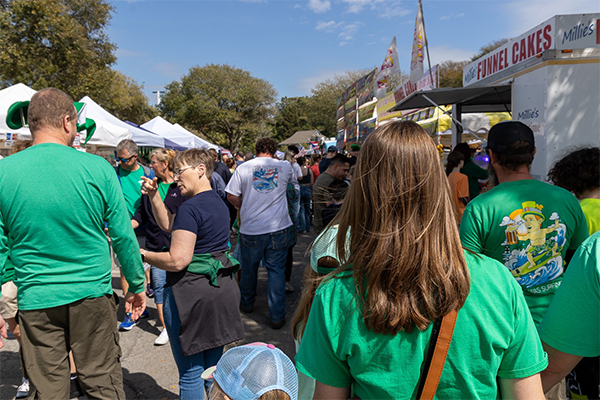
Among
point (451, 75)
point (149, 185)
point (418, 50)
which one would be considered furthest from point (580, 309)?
point (451, 75)

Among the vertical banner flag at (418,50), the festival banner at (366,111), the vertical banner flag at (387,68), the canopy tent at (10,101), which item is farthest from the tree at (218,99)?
the vertical banner flag at (418,50)

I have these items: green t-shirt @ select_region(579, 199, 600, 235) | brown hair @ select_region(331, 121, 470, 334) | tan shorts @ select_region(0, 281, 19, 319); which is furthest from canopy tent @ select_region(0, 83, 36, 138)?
green t-shirt @ select_region(579, 199, 600, 235)

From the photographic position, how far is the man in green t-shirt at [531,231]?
2.11m

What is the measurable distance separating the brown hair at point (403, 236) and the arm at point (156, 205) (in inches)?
90.5

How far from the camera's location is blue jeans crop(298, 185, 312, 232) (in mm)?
10137

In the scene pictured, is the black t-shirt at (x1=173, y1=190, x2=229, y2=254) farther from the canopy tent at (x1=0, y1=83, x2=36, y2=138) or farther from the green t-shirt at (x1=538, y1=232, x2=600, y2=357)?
the canopy tent at (x1=0, y1=83, x2=36, y2=138)

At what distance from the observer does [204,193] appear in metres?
2.79

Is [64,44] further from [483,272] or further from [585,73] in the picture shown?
[483,272]

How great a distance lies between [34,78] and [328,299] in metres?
19.0

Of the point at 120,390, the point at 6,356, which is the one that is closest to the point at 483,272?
the point at 120,390

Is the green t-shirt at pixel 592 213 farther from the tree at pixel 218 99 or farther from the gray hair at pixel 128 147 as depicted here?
the tree at pixel 218 99

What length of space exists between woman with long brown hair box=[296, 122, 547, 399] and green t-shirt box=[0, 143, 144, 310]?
69.9 inches

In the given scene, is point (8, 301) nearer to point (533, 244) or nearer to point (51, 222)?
point (51, 222)

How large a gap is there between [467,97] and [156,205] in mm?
5226
